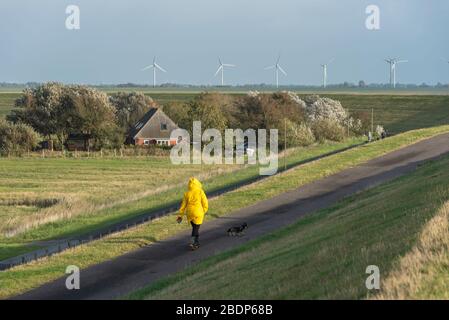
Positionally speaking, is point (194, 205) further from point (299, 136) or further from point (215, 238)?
point (299, 136)

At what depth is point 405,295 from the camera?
10141 millimetres

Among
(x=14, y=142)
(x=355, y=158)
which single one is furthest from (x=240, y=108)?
(x=355, y=158)

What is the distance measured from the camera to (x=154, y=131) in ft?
276

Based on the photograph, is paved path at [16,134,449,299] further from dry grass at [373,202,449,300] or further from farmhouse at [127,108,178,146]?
farmhouse at [127,108,178,146]

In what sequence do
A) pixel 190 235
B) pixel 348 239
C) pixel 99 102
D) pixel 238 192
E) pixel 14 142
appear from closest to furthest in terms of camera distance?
pixel 348 239 < pixel 190 235 < pixel 238 192 < pixel 14 142 < pixel 99 102

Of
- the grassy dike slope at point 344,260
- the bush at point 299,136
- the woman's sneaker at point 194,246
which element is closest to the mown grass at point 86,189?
the woman's sneaker at point 194,246

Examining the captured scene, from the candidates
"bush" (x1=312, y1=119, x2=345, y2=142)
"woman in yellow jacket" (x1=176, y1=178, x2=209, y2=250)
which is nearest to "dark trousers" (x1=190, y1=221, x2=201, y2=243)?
"woman in yellow jacket" (x1=176, y1=178, x2=209, y2=250)

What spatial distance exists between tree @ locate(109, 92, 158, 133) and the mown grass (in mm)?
23415

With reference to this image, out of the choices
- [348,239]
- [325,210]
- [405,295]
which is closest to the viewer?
[405,295]

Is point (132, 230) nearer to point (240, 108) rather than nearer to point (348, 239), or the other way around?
point (348, 239)

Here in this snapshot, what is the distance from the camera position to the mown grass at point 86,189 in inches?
1180
